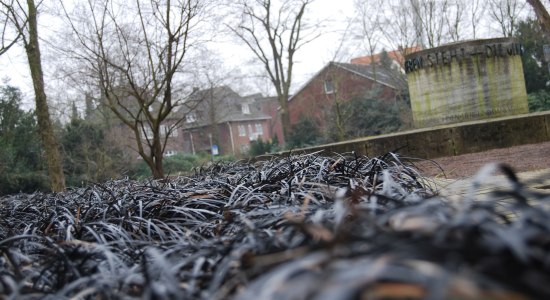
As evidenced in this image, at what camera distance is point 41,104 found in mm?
8586

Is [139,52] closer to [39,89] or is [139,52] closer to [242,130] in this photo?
[39,89]

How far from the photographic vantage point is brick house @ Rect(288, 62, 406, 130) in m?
28.6

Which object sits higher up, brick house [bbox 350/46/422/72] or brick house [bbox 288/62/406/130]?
brick house [bbox 350/46/422/72]

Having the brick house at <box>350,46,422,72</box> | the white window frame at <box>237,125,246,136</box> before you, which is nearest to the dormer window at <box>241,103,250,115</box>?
the white window frame at <box>237,125,246,136</box>

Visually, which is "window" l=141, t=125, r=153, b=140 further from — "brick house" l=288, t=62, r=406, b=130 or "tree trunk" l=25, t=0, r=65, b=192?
"brick house" l=288, t=62, r=406, b=130

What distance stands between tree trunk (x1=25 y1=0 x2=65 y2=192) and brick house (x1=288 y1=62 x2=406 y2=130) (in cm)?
1915

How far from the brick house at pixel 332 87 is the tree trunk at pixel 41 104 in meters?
19.2

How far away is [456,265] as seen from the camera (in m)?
0.79

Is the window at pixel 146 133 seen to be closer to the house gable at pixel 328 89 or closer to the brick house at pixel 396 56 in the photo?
the house gable at pixel 328 89

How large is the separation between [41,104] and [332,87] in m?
22.3

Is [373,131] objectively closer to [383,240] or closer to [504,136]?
[504,136]

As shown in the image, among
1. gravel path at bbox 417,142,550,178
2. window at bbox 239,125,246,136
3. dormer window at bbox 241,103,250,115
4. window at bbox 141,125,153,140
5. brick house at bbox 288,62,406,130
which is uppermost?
dormer window at bbox 241,103,250,115

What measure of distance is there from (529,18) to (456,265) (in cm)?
3053

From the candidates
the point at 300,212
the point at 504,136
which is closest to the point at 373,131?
the point at 504,136
